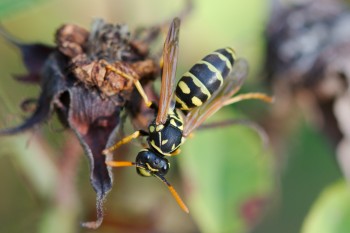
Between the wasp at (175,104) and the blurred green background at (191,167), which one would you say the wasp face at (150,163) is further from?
the blurred green background at (191,167)

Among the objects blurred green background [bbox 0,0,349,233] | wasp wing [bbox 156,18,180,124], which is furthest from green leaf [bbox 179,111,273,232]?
wasp wing [bbox 156,18,180,124]

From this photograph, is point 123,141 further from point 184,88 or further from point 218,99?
point 218,99

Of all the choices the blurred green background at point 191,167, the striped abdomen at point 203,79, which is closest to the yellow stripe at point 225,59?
the striped abdomen at point 203,79

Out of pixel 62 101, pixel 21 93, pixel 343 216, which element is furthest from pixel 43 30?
pixel 343 216

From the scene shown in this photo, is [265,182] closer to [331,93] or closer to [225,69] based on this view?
[331,93]

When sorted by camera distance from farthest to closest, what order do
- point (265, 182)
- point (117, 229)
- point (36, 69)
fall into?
point (265, 182), point (117, 229), point (36, 69)
